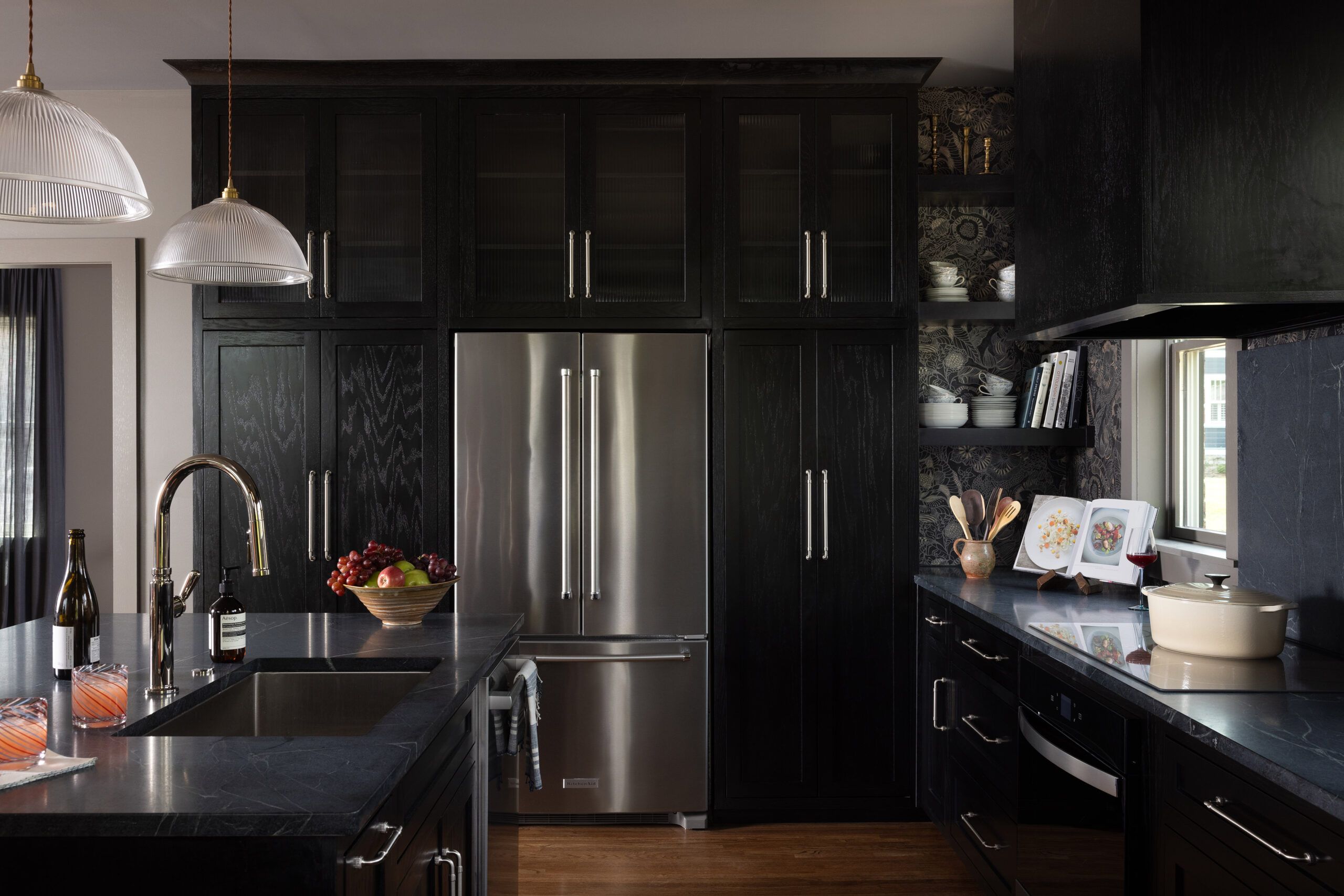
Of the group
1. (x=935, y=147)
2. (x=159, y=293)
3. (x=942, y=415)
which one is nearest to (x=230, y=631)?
(x=159, y=293)

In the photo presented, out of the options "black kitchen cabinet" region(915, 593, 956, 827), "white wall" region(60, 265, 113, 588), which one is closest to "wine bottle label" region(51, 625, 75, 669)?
"black kitchen cabinet" region(915, 593, 956, 827)

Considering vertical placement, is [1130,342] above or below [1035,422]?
above

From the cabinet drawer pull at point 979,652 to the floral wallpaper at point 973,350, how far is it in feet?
2.69

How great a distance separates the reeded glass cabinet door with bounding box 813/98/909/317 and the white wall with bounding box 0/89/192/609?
2487 mm

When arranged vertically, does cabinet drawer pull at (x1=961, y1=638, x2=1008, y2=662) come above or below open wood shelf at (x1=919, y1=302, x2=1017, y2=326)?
below

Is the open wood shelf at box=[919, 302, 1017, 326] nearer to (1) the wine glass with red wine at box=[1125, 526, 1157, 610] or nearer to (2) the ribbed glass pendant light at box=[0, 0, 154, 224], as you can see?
(1) the wine glass with red wine at box=[1125, 526, 1157, 610]

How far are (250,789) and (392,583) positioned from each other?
1.09 meters

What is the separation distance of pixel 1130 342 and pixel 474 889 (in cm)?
264

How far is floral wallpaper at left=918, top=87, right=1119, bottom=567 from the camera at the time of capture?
369 centimetres

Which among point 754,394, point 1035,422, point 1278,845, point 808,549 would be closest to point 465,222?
point 754,394

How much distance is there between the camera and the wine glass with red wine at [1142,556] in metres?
2.69

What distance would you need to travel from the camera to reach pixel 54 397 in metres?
5.27

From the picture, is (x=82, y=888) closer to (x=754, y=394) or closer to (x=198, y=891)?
(x=198, y=891)

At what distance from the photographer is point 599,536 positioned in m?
3.31
